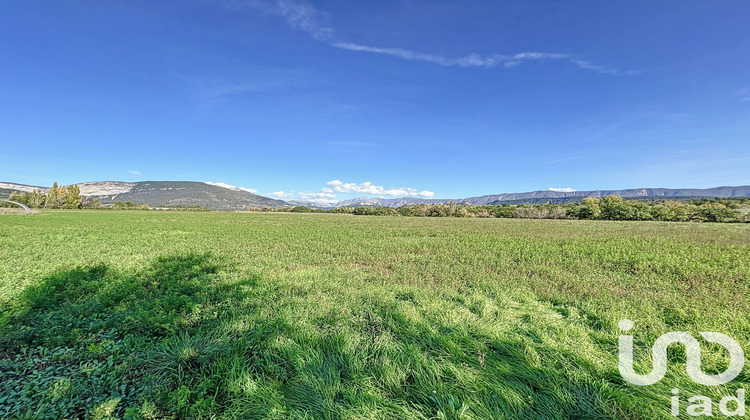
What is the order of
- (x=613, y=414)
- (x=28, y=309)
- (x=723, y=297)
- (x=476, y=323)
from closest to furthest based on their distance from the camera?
(x=613, y=414) < (x=476, y=323) < (x=28, y=309) < (x=723, y=297)

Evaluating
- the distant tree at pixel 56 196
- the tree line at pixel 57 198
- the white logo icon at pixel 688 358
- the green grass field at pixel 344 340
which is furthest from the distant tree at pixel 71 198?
the white logo icon at pixel 688 358

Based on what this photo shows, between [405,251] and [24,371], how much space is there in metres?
10.9

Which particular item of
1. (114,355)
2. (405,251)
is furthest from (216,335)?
(405,251)

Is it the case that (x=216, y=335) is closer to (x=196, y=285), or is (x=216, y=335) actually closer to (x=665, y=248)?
(x=196, y=285)

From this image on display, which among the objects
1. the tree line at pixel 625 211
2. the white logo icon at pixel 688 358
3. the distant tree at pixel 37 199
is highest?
the distant tree at pixel 37 199

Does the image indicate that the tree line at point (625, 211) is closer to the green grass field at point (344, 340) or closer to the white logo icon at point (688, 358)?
the green grass field at point (344, 340)

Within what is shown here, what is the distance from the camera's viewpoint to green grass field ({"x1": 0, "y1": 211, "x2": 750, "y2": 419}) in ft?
8.96

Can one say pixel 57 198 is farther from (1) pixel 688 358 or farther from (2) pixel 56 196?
(1) pixel 688 358

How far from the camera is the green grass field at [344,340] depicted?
8.96 ft

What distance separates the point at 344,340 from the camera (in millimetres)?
3879

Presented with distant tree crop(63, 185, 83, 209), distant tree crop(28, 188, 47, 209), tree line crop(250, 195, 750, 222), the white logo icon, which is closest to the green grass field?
the white logo icon

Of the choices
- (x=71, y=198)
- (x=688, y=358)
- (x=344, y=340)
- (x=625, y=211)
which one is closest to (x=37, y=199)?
(x=71, y=198)

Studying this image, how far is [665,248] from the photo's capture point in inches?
505

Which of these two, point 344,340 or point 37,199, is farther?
point 37,199
